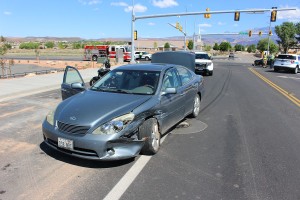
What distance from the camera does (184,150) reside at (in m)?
5.69

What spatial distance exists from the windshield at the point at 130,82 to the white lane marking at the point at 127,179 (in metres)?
1.25

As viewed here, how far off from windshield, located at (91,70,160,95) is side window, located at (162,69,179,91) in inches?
7.2

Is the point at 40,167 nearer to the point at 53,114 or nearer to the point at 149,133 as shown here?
the point at 53,114

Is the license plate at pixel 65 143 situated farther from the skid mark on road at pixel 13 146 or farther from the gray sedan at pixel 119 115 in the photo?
the skid mark on road at pixel 13 146

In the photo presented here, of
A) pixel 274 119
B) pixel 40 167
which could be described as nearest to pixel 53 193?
pixel 40 167

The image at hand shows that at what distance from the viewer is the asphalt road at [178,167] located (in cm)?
405

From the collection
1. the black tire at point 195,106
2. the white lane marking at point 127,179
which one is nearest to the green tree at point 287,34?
the black tire at point 195,106

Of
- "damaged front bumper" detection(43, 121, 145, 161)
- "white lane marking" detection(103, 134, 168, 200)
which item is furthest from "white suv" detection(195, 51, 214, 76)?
"damaged front bumper" detection(43, 121, 145, 161)

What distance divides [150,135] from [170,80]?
1727 mm

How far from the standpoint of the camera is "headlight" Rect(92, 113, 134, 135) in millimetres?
4578

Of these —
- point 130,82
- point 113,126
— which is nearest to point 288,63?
point 130,82

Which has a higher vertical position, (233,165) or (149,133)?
(149,133)

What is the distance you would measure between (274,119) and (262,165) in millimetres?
3742

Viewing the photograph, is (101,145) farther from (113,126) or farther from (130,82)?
(130,82)
